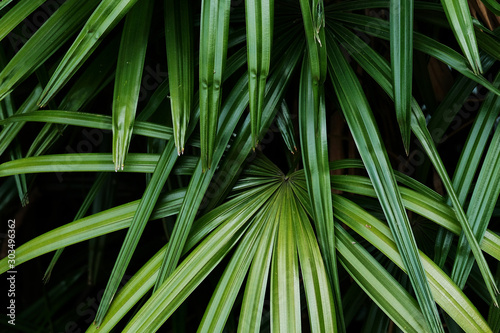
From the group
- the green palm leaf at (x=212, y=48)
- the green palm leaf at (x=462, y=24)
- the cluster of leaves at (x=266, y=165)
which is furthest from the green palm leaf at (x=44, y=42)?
the green palm leaf at (x=462, y=24)

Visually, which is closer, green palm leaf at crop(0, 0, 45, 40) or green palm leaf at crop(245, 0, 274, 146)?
green palm leaf at crop(245, 0, 274, 146)

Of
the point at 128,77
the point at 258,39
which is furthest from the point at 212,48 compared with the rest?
the point at 128,77

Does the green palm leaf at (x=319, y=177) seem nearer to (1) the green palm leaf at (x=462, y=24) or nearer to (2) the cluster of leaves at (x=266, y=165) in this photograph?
(2) the cluster of leaves at (x=266, y=165)

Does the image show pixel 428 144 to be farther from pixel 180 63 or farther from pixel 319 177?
pixel 180 63

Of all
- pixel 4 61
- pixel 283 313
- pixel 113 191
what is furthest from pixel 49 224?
pixel 283 313

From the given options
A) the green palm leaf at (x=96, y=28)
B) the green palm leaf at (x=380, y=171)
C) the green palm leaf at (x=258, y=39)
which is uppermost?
the green palm leaf at (x=96, y=28)

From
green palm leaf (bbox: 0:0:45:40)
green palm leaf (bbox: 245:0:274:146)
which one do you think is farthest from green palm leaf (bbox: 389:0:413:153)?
green palm leaf (bbox: 0:0:45:40)

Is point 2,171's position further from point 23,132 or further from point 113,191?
point 23,132

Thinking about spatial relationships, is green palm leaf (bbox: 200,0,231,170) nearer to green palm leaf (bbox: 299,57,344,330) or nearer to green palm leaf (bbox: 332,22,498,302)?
green palm leaf (bbox: 299,57,344,330)
